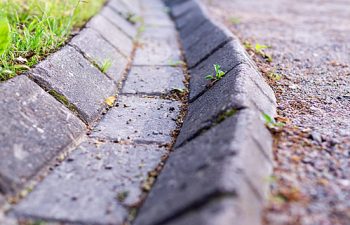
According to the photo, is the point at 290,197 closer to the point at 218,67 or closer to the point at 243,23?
the point at 218,67

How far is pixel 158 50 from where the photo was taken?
10.9 feet

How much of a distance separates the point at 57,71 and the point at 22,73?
0.66 ft

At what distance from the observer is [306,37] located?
3488 mm

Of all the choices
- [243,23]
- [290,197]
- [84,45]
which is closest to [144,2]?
[243,23]

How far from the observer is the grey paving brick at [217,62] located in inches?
90.8

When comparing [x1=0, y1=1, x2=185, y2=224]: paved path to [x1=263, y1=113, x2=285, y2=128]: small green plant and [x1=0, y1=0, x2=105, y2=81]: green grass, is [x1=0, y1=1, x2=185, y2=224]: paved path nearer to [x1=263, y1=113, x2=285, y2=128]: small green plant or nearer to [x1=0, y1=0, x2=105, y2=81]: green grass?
[x1=0, y1=0, x2=105, y2=81]: green grass

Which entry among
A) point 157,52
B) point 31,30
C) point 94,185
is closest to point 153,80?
point 157,52

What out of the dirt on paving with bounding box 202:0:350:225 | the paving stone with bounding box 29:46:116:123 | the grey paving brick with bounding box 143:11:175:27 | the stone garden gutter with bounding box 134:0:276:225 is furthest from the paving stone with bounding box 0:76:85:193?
the grey paving brick with bounding box 143:11:175:27

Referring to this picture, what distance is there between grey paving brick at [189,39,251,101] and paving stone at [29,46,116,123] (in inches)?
19.4

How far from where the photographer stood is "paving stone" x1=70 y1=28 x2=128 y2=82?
256cm

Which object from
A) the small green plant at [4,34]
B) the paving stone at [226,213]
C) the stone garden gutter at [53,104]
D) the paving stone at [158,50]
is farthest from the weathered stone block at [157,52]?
the paving stone at [226,213]

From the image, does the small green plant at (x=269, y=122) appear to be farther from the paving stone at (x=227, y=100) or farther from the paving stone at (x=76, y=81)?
the paving stone at (x=76, y=81)

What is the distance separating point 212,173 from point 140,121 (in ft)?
2.85

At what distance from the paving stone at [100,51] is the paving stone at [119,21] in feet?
2.13
